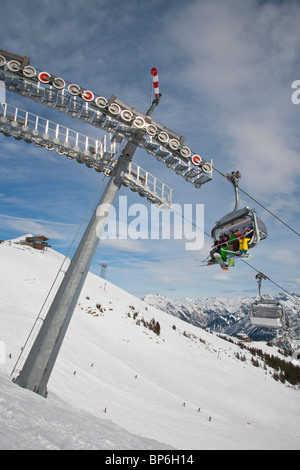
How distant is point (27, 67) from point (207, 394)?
94.3 feet

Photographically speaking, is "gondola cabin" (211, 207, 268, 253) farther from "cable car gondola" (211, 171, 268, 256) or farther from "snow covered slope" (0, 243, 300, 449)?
"snow covered slope" (0, 243, 300, 449)

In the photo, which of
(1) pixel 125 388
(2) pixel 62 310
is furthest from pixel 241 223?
(1) pixel 125 388

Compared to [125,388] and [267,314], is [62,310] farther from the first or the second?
[125,388]

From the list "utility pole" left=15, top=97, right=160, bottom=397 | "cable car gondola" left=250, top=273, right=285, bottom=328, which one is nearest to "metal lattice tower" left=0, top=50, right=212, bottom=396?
"utility pole" left=15, top=97, right=160, bottom=397

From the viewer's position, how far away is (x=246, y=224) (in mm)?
9297

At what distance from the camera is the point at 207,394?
2367cm

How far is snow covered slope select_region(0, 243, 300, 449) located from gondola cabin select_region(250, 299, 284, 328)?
596cm

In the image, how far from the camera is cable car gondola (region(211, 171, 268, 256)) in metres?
8.91

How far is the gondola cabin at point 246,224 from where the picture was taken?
888 centimetres

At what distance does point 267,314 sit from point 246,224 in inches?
160

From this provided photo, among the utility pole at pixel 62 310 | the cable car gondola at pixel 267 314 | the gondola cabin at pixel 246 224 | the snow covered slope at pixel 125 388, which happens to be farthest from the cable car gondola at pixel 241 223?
the snow covered slope at pixel 125 388

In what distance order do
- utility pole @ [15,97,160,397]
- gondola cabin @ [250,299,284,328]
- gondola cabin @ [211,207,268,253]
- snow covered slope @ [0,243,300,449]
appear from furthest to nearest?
gondola cabin @ [250,299,284,328], gondola cabin @ [211,207,268,253], utility pole @ [15,97,160,397], snow covered slope @ [0,243,300,449]

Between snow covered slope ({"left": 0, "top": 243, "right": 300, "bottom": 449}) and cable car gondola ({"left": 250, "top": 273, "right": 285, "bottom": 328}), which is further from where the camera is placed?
cable car gondola ({"left": 250, "top": 273, "right": 285, "bottom": 328})
